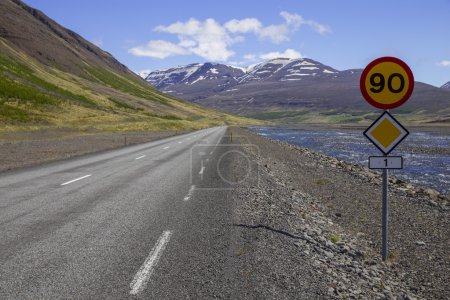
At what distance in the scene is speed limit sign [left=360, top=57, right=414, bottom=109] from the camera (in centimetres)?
591

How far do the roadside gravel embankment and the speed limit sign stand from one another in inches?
104

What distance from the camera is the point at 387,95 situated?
6016 mm

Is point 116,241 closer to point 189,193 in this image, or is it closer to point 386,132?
point 189,193

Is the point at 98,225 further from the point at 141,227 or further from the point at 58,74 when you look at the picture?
the point at 58,74

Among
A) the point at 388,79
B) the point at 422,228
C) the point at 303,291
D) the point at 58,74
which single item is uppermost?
the point at 58,74

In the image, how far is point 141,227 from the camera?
746cm

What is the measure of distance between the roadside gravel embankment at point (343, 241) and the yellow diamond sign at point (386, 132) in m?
1.99

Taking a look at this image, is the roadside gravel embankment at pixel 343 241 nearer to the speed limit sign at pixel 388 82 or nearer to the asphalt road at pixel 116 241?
the asphalt road at pixel 116 241

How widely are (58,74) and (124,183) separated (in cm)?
12494

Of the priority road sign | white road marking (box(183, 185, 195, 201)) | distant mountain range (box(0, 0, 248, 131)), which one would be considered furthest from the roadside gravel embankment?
distant mountain range (box(0, 0, 248, 131))

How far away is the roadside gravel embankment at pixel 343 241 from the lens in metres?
5.28

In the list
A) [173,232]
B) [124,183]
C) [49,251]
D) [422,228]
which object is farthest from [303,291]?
[124,183]

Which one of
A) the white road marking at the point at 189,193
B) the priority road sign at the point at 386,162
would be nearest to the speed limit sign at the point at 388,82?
the priority road sign at the point at 386,162

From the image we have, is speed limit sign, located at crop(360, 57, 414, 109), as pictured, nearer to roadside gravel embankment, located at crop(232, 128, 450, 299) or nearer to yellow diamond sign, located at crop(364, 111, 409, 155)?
yellow diamond sign, located at crop(364, 111, 409, 155)
